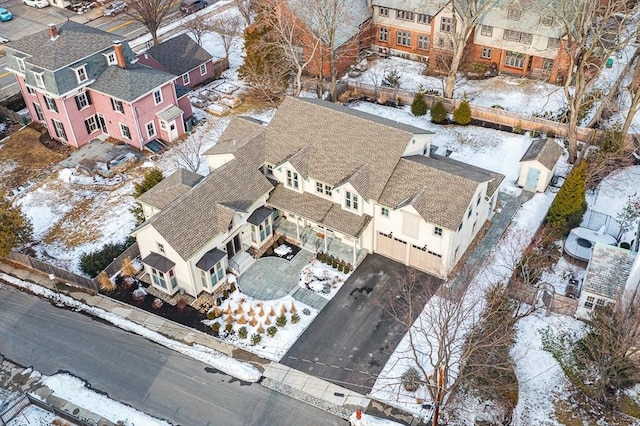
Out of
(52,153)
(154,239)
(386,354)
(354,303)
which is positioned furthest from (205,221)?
(52,153)

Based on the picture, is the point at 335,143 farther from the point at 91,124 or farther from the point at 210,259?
the point at 91,124

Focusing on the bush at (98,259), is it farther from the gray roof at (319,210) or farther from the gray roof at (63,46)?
the gray roof at (63,46)

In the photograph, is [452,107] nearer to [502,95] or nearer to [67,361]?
[502,95]

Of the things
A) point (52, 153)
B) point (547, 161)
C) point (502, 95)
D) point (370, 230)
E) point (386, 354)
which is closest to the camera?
point (386, 354)

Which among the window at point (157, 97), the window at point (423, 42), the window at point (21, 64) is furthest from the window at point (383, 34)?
the window at point (21, 64)

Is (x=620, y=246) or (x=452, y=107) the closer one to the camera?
(x=620, y=246)

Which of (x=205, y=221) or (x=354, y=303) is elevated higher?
(x=205, y=221)

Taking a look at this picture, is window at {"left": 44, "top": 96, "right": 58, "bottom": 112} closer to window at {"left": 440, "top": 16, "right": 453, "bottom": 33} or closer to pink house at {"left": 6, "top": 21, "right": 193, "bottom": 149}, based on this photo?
pink house at {"left": 6, "top": 21, "right": 193, "bottom": 149}
